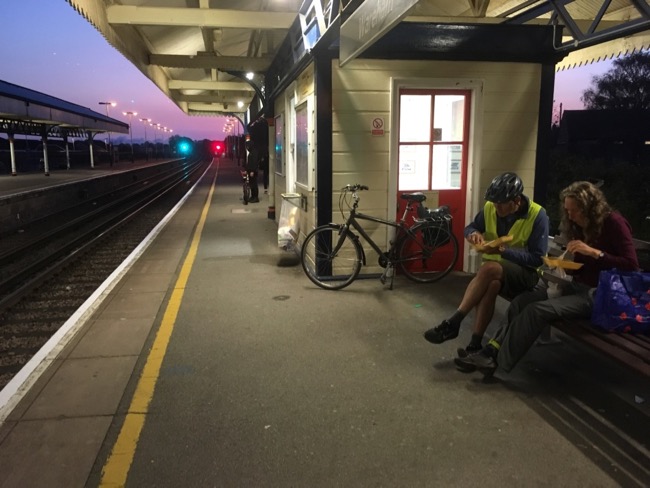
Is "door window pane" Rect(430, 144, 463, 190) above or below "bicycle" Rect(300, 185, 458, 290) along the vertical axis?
above

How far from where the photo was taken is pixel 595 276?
3.78 metres

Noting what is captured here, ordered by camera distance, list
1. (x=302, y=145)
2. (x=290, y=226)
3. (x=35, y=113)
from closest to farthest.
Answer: (x=290, y=226) → (x=302, y=145) → (x=35, y=113)

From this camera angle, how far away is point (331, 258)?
6703mm

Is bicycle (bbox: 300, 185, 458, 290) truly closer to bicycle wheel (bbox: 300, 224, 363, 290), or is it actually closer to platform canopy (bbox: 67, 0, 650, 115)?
bicycle wheel (bbox: 300, 224, 363, 290)

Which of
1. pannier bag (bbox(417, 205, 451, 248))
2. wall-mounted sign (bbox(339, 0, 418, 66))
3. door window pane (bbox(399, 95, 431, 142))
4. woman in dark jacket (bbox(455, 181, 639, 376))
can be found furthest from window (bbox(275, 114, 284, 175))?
woman in dark jacket (bbox(455, 181, 639, 376))

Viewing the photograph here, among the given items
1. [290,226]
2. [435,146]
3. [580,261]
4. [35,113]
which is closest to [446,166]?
[435,146]

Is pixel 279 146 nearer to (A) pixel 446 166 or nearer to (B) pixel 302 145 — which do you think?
(B) pixel 302 145

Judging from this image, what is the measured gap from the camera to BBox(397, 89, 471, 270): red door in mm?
6840

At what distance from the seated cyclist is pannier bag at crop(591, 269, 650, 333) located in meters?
0.80

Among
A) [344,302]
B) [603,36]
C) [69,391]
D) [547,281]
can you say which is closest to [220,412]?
[69,391]

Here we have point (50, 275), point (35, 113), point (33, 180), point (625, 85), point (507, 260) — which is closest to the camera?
point (507, 260)

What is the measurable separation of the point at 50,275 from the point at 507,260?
744 cm

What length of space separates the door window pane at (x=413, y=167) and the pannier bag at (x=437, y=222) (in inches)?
15.7

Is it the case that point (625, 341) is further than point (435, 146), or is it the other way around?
point (435, 146)
